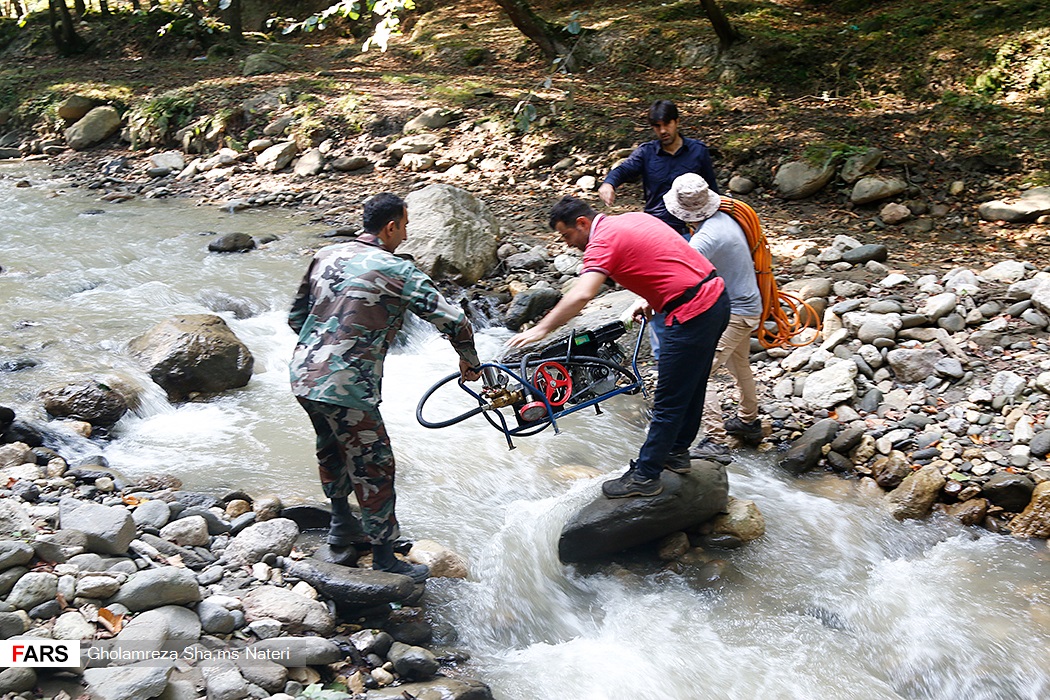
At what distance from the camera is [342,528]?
14.8 feet

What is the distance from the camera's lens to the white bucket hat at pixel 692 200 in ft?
16.5

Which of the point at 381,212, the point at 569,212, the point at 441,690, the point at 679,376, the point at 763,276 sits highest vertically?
the point at 381,212

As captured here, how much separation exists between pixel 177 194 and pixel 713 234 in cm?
1029

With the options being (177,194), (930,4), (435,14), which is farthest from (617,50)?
(177,194)

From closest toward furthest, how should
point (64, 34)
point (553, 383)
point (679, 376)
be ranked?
point (679, 376) < point (553, 383) < point (64, 34)

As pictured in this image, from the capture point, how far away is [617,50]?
14734 mm

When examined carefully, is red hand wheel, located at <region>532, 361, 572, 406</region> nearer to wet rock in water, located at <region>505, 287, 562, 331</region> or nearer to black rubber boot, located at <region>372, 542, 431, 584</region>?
black rubber boot, located at <region>372, 542, 431, 584</region>

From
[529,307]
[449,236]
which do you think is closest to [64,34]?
[449,236]

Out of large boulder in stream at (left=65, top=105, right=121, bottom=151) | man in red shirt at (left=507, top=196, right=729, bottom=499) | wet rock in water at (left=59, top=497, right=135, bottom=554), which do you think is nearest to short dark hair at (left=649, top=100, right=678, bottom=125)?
man in red shirt at (left=507, top=196, right=729, bottom=499)

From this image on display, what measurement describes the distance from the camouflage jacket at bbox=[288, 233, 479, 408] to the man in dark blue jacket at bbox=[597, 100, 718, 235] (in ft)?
7.13

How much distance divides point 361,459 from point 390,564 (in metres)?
0.65

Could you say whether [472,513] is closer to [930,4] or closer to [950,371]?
[950,371]

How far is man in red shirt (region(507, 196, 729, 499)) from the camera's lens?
4.25 m

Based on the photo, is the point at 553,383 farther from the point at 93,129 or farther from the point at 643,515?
the point at 93,129
